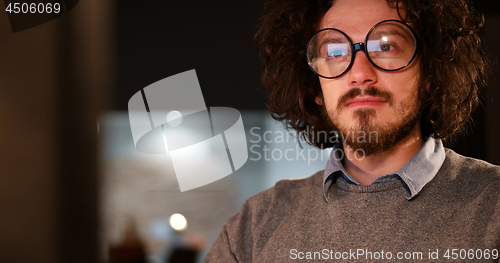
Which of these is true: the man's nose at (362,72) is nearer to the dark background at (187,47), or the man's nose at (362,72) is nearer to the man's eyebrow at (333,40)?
the man's eyebrow at (333,40)

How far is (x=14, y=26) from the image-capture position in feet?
5.49

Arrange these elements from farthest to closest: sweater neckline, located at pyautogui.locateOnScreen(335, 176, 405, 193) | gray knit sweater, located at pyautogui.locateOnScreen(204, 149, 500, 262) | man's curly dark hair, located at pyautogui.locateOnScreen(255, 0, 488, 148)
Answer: man's curly dark hair, located at pyautogui.locateOnScreen(255, 0, 488, 148) < sweater neckline, located at pyautogui.locateOnScreen(335, 176, 405, 193) < gray knit sweater, located at pyautogui.locateOnScreen(204, 149, 500, 262)

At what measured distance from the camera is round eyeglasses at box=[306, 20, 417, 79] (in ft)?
4.40

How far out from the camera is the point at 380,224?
1.27m

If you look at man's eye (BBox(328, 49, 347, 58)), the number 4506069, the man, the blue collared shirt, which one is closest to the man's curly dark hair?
the man

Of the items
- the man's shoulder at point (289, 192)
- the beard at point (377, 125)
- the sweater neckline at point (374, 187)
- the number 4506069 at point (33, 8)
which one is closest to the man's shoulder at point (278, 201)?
the man's shoulder at point (289, 192)

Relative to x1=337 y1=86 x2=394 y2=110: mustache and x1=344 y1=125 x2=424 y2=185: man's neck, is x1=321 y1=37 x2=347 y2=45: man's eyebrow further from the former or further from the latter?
x1=344 y1=125 x2=424 y2=185: man's neck

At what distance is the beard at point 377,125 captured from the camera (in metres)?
1.35

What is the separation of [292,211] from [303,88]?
1.58ft

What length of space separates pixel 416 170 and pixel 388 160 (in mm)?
134

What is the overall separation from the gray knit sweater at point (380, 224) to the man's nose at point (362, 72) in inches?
12.3

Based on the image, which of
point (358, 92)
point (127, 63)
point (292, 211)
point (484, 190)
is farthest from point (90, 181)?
point (484, 190)

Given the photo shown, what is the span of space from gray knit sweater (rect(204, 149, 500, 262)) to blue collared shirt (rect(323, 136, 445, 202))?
0.07 feet

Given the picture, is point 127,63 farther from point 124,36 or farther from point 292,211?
point 292,211
